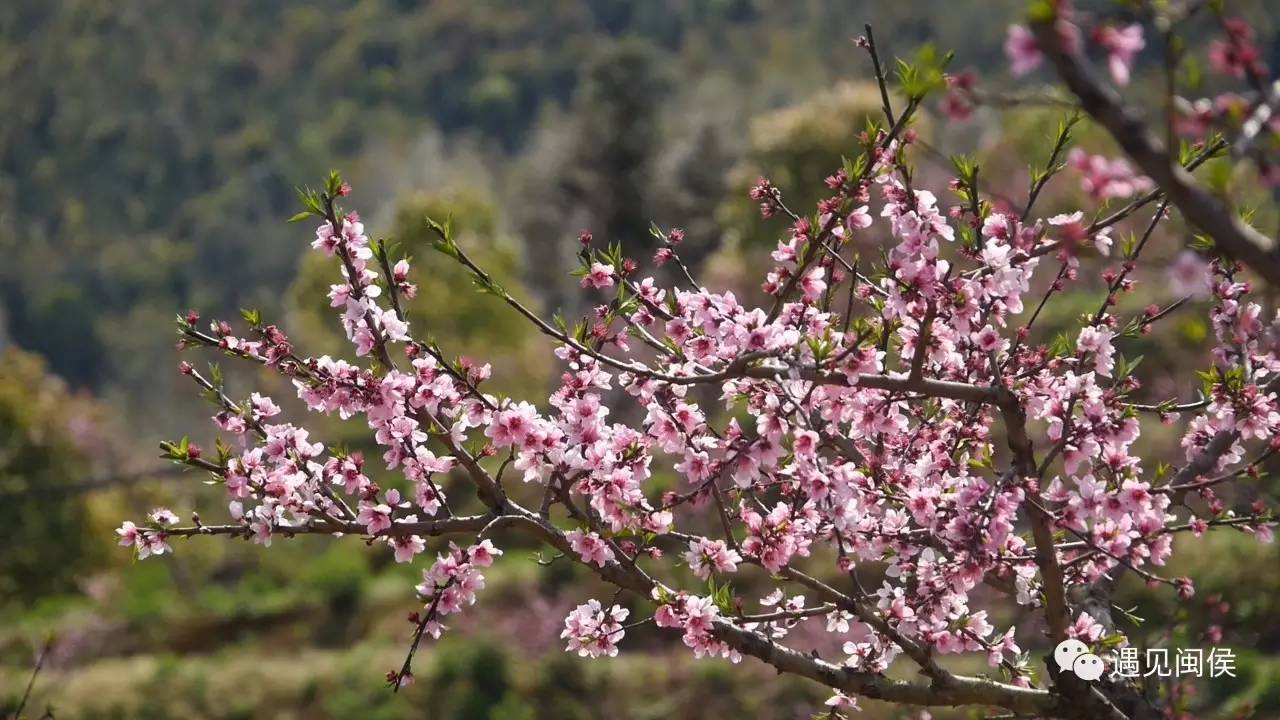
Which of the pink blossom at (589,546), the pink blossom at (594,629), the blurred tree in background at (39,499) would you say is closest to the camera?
the pink blossom at (589,546)

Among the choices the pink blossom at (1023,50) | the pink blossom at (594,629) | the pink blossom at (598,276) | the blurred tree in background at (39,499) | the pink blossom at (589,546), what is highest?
the blurred tree in background at (39,499)

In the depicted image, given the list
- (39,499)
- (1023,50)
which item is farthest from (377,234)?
(1023,50)

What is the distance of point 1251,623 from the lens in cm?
1190

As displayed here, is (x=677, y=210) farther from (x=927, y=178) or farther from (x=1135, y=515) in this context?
(x=1135, y=515)

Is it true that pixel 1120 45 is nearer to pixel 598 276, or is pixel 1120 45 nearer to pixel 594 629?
pixel 598 276

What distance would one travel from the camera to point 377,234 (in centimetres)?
1573

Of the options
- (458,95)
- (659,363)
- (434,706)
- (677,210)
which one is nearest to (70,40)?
(458,95)

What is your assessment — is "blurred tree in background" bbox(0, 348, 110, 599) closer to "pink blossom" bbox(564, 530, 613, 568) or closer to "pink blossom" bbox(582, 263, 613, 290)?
"pink blossom" bbox(582, 263, 613, 290)

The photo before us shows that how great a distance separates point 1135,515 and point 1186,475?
770mm

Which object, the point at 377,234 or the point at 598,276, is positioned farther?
the point at 377,234

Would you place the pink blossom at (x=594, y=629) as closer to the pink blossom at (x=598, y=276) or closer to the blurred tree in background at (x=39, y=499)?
the pink blossom at (x=598, y=276)

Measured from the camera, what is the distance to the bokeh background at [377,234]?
44.7 ft

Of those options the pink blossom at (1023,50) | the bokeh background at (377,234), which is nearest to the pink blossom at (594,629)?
the bokeh background at (377,234)

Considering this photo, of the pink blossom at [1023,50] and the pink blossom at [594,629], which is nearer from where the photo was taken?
the pink blossom at [1023,50]
